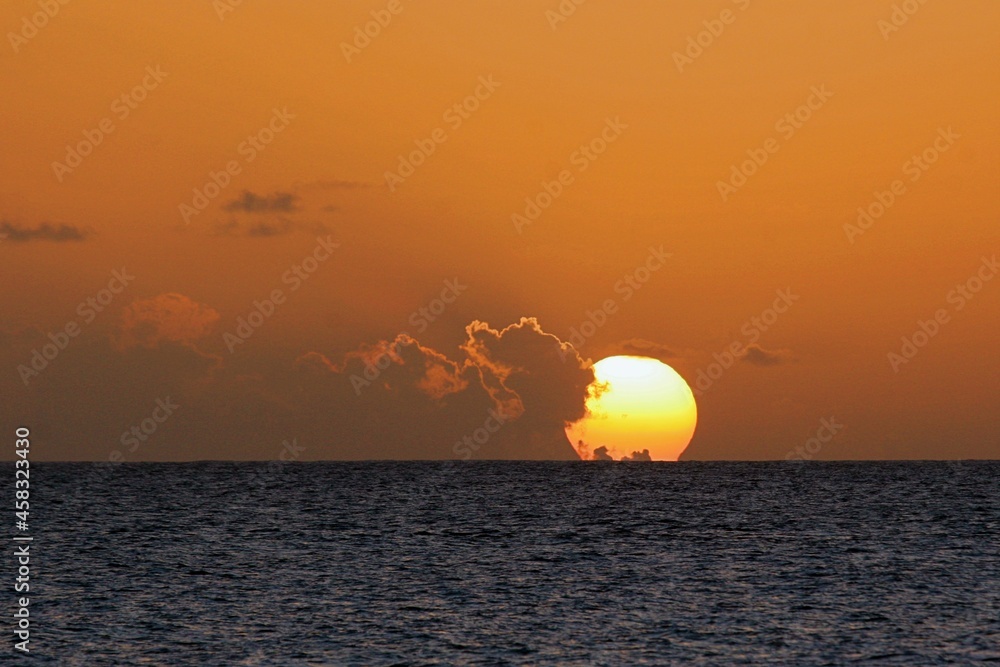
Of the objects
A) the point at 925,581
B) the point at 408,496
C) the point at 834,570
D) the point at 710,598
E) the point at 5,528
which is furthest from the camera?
the point at 408,496

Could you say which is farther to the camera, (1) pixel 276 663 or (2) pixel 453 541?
(2) pixel 453 541

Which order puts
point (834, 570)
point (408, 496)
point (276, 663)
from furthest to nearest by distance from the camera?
point (408, 496), point (834, 570), point (276, 663)

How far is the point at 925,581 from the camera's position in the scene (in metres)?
55.6

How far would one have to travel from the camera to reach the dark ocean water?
39.5m

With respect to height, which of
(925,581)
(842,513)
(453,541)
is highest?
(842,513)

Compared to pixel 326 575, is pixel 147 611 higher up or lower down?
lower down

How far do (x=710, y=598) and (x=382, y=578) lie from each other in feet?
54.4

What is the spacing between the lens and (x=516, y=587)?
5428 cm

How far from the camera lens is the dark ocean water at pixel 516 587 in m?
39.5

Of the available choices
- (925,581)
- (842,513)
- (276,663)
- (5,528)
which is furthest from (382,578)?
(842,513)

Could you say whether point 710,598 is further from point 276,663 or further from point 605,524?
point 605,524

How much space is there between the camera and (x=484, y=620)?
1778 inches

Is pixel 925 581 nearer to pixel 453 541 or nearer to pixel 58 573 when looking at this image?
pixel 453 541

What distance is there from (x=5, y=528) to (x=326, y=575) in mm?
43664
